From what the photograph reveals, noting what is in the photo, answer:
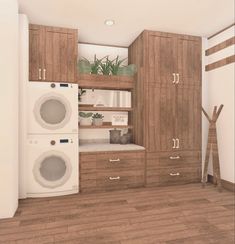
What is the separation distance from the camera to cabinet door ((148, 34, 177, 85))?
3326mm

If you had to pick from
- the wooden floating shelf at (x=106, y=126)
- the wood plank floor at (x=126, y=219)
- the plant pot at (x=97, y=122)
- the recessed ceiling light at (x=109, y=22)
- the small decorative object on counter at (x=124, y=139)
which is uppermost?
the recessed ceiling light at (x=109, y=22)

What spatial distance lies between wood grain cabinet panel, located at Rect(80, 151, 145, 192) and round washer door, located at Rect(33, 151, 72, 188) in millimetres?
230

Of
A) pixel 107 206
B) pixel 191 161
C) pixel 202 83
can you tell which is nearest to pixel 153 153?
pixel 191 161

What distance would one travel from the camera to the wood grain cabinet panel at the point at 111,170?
3.08 metres

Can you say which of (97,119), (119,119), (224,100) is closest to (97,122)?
(97,119)

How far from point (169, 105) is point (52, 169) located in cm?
207

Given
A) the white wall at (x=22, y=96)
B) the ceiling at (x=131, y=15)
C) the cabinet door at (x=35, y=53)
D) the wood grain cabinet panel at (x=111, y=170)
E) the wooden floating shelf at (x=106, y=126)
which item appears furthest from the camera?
the wooden floating shelf at (x=106, y=126)

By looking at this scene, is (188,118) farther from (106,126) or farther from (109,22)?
(109,22)

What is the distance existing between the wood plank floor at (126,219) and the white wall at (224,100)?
0.48 metres

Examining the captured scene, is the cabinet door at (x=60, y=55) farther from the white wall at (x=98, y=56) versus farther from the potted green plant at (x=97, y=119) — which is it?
the potted green plant at (x=97, y=119)

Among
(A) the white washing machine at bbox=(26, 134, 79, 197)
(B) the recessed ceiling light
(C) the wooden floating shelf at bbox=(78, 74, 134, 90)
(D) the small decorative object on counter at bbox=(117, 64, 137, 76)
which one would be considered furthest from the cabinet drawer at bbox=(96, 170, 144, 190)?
(B) the recessed ceiling light

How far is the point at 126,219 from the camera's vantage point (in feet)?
7.34

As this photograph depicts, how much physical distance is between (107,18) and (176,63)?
1316 millimetres

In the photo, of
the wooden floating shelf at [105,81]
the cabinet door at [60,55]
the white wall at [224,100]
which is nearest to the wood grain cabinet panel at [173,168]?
the white wall at [224,100]
